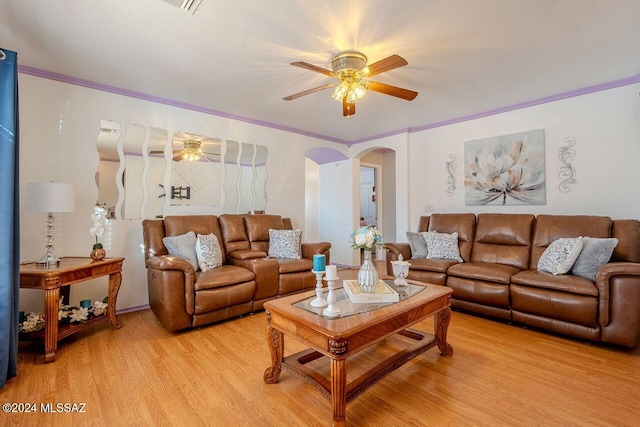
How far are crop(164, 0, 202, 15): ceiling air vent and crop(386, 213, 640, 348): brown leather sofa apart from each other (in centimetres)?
305

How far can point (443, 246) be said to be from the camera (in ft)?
11.9

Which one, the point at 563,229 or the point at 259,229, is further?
the point at 259,229

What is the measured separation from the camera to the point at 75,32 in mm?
2213

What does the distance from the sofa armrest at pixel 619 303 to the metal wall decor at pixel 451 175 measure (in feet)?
7.29

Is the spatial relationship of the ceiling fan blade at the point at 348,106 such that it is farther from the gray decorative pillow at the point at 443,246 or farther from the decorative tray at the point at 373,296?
the gray decorative pillow at the point at 443,246

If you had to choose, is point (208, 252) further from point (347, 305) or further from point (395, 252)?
point (395, 252)

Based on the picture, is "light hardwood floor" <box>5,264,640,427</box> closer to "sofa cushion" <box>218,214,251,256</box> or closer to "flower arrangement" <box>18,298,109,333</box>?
"flower arrangement" <box>18,298,109,333</box>

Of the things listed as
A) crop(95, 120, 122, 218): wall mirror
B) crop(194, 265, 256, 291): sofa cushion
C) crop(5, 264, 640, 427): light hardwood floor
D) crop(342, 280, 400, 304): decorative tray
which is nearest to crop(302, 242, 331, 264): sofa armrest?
crop(194, 265, 256, 291): sofa cushion

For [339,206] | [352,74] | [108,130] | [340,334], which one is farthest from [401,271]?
[339,206]

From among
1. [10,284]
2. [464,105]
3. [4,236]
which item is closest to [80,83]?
[4,236]

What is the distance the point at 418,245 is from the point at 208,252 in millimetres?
2559

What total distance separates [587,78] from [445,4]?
2.23 meters

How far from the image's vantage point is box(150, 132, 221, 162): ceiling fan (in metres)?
3.68

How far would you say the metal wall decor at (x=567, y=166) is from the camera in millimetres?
3395
